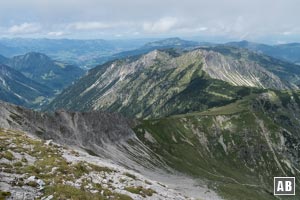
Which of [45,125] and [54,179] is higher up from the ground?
[54,179]

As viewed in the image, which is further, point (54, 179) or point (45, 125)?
point (45, 125)

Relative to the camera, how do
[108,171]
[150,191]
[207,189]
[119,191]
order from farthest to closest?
[207,189] < [108,171] < [150,191] < [119,191]

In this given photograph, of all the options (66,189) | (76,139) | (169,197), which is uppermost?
(66,189)

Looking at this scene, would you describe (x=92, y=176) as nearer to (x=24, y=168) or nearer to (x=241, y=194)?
(x=24, y=168)

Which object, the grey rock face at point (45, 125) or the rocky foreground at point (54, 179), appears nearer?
the rocky foreground at point (54, 179)

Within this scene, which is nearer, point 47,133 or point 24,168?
point 24,168

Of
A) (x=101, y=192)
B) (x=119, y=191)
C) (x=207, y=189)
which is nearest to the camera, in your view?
(x=101, y=192)

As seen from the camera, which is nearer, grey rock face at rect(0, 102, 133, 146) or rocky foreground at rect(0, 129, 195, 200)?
rocky foreground at rect(0, 129, 195, 200)

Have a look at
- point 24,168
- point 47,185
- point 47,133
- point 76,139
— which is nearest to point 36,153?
point 24,168

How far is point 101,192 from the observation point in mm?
36406

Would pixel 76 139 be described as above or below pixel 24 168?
below

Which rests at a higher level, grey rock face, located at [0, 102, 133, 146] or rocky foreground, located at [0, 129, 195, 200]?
rocky foreground, located at [0, 129, 195, 200]

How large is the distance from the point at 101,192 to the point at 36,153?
16.9 m

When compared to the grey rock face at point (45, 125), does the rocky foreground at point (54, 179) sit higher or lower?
higher
